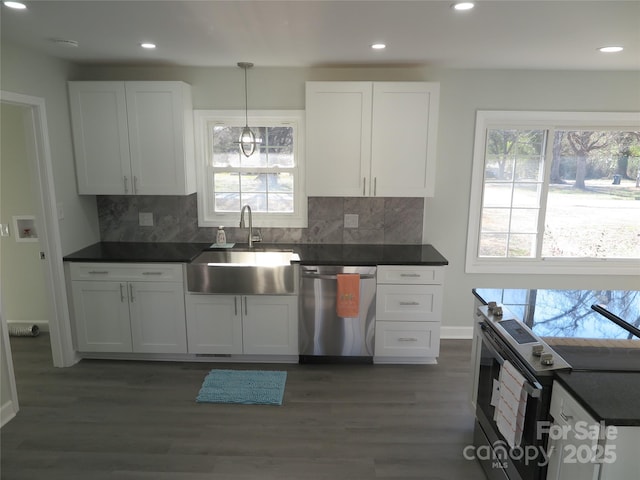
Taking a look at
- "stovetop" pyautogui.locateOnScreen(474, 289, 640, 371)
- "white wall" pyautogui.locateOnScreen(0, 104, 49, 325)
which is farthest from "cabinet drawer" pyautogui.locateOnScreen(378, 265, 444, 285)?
"white wall" pyautogui.locateOnScreen(0, 104, 49, 325)

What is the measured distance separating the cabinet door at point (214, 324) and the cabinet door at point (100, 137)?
1174mm

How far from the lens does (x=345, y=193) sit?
3.51m

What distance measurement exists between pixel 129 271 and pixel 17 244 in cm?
148

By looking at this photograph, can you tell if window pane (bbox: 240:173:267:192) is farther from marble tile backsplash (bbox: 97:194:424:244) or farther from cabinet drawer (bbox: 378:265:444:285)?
cabinet drawer (bbox: 378:265:444:285)

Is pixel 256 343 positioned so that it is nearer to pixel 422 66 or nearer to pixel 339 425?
pixel 339 425

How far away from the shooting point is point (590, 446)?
1.45m

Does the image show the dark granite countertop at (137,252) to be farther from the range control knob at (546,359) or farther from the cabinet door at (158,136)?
the range control knob at (546,359)

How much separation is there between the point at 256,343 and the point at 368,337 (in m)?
0.93

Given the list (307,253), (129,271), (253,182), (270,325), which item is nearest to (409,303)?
(307,253)

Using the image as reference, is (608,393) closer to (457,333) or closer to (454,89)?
(457,333)

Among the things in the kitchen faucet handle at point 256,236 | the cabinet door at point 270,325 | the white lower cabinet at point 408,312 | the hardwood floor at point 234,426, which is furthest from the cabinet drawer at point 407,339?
the kitchen faucet handle at point 256,236

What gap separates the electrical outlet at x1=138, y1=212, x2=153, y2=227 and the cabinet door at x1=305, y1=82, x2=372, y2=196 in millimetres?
1545

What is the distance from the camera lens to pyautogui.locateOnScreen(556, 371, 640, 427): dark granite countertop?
4.54 feet

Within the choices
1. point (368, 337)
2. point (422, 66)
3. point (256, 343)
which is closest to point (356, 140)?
point (422, 66)
